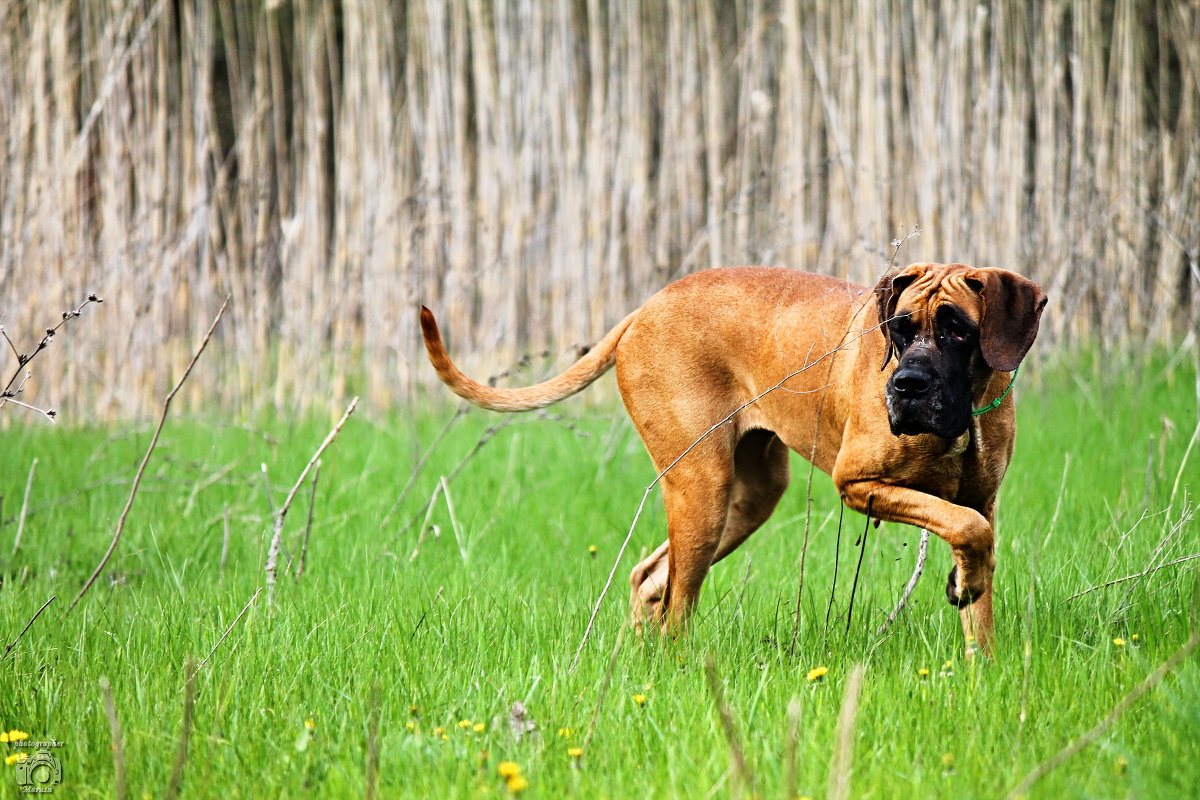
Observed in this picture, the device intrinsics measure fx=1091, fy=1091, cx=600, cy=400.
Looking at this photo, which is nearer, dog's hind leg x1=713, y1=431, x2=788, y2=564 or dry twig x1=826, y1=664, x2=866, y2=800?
dry twig x1=826, y1=664, x2=866, y2=800

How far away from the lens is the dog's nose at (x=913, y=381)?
307 centimetres

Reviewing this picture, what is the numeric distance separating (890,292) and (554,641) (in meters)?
1.51

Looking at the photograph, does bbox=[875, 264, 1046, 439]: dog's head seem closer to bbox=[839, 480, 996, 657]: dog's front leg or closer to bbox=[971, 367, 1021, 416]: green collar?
bbox=[971, 367, 1021, 416]: green collar

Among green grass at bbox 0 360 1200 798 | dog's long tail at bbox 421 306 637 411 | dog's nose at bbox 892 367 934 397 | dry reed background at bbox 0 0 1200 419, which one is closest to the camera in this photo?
green grass at bbox 0 360 1200 798

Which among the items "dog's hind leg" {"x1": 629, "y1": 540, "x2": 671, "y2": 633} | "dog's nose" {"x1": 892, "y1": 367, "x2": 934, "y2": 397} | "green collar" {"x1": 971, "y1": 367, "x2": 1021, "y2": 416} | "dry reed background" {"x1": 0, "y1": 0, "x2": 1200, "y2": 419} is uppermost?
"dry reed background" {"x1": 0, "y1": 0, "x2": 1200, "y2": 419}

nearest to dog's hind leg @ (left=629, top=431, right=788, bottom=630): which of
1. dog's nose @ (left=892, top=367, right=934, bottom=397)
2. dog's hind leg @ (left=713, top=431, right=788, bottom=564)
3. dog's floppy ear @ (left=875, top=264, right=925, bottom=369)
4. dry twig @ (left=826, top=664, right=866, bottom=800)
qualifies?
dog's hind leg @ (left=713, top=431, right=788, bottom=564)

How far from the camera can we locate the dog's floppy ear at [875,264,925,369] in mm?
3367

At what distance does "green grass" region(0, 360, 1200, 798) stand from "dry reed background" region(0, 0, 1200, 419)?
141cm

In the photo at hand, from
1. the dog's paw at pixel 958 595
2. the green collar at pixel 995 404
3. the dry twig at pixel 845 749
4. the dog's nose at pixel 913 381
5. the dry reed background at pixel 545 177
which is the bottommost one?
the dog's paw at pixel 958 595

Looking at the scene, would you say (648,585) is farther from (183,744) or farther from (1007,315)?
(183,744)

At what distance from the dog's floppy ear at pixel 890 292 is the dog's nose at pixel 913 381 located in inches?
10.6

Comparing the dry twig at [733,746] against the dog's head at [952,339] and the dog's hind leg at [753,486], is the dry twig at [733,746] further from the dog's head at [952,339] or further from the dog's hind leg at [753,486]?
the dog's hind leg at [753,486]

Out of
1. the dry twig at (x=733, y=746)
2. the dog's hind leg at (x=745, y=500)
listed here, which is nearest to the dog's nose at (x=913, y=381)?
the dry twig at (x=733, y=746)

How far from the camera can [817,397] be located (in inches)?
147
